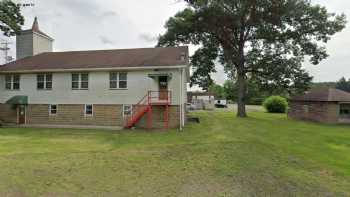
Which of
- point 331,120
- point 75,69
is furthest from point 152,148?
point 331,120

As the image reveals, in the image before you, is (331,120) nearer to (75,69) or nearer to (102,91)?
(102,91)

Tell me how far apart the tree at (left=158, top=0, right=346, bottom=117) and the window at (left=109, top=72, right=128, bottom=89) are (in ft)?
34.9

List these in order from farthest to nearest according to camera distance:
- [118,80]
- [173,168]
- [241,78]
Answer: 1. [241,78]
2. [118,80]
3. [173,168]

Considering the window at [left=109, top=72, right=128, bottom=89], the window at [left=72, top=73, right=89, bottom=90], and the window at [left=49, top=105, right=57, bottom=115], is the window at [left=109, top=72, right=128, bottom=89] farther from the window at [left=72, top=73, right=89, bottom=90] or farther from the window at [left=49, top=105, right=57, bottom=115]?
the window at [left=49, top=105, right=57, bottom=115]

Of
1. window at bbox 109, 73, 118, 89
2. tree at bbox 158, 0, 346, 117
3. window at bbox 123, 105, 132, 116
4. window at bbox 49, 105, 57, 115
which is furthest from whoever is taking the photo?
tree at bbox 158, 0, 346, 117

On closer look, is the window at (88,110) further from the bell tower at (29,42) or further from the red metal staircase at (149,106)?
the bell tower at (29,42)

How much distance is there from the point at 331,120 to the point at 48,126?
26019 millimetres

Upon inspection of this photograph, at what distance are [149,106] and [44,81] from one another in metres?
8.92

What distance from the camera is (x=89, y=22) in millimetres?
23547

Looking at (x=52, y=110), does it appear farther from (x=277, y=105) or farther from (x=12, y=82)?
(x=277, y=105)

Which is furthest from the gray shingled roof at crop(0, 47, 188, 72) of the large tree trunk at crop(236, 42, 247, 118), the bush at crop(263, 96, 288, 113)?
the bush at crop(263, 96, 288, 113)

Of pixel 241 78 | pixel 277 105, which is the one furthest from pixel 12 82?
pixel 277 105

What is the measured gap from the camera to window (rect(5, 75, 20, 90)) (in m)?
19.7

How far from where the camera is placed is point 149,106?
1684cm
